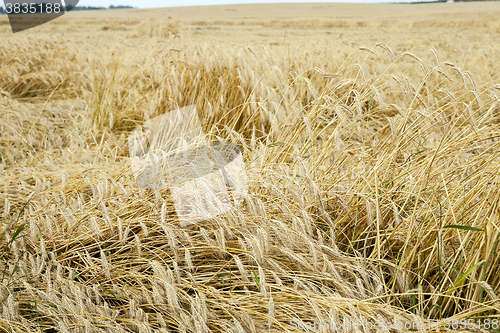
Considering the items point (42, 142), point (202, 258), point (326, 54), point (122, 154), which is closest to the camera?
point (202, 258)

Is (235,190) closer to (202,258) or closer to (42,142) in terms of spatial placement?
(202,258)

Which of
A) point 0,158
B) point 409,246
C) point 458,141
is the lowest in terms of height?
point 0,158

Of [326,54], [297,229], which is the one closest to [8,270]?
[297,229]

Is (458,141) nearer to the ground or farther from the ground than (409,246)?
farther from the ground

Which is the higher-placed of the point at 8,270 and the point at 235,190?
the point at 235,190

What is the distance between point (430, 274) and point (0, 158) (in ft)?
9.34

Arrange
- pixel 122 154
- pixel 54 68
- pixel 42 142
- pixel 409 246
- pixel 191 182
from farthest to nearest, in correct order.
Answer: pixel 54 68 < pixel 42 142 < pixel 122 154 < pixel 191 182 < pixel 409 246

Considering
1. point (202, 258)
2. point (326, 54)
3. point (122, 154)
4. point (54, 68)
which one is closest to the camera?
point (202, 258)

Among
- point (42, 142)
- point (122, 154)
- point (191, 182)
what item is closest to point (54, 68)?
point (42, 142)

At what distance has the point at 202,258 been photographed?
1423 mm

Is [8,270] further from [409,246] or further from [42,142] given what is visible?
[42,142]

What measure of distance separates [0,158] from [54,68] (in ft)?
7.53

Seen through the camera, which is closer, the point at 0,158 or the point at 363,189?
the point at 363,189

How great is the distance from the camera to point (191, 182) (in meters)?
1.58
